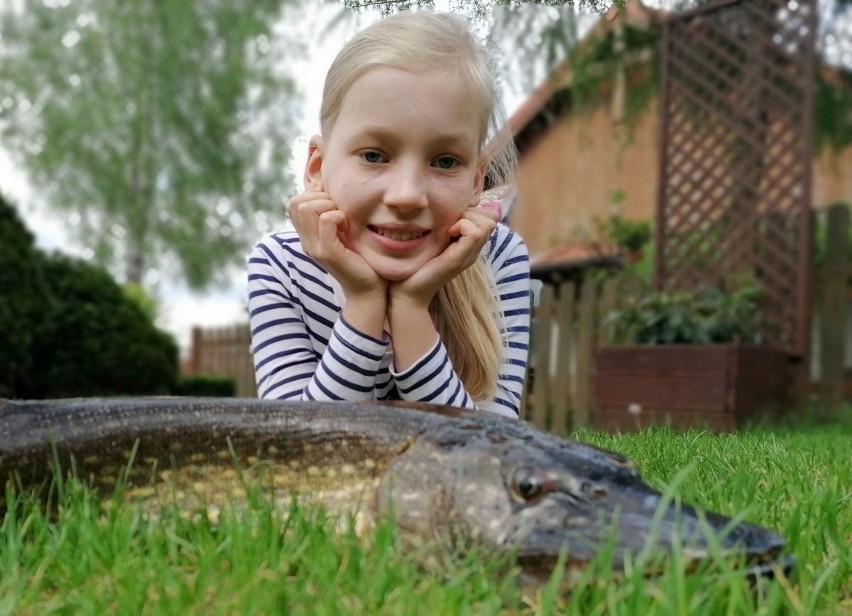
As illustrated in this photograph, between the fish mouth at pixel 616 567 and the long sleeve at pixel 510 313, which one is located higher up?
the long sleeve at pixel 510 313

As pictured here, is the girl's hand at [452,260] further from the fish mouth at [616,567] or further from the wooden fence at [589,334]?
the wooden fence at [589,334]

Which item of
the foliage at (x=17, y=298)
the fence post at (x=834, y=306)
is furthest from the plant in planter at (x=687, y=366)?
the foliage at (x=17, y=298)

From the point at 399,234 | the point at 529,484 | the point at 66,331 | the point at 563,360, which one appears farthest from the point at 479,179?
the point at 66,331

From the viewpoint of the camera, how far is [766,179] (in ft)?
32.1

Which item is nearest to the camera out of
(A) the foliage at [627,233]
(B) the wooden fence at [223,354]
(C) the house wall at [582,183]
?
(A) the foliage at [627,233]

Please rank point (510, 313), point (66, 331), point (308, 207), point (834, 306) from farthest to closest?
point (66, 331) → point (834, 306) → point (510, 313) → point (308, 207)

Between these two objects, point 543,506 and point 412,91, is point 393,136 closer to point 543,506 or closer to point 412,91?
point 412,91

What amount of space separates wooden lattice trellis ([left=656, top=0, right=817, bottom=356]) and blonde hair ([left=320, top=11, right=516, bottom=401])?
6.57 m

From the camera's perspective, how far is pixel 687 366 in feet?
25.8

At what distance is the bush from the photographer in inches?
501

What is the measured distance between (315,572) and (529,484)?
1.57 feet

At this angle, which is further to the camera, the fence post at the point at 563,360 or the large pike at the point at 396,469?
the fence post at the point at 563,360

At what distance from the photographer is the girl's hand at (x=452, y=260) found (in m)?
2.83

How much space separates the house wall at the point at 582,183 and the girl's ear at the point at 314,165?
44.9 feet
